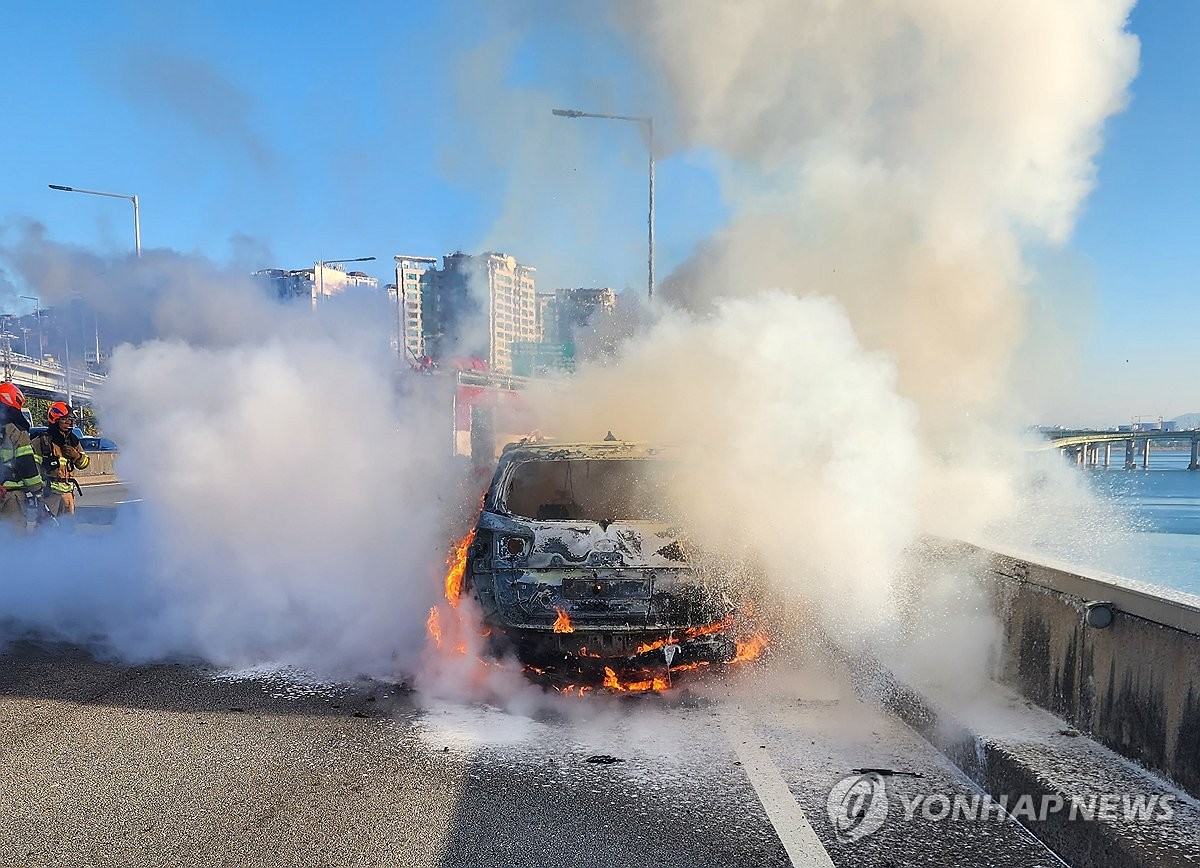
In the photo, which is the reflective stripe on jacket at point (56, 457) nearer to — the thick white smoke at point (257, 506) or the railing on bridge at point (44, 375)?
the thick white smoke at point (257, 506)

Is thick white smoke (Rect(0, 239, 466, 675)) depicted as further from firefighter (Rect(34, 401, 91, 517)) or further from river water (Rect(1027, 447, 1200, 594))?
river water (Rect(1027, 447, 1200, 594))

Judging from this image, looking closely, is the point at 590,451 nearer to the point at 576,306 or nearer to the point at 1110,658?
the point at 1110,658

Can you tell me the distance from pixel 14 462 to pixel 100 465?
1897 centimetres

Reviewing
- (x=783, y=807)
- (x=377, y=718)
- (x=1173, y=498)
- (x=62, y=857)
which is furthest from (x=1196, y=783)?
(x=1173, y=498)

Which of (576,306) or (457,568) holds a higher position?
(576,306)

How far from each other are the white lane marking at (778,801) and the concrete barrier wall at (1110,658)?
129cm

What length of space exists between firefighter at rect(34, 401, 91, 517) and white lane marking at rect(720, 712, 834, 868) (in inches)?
317

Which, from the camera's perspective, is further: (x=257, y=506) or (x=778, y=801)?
(x=257, y=506)

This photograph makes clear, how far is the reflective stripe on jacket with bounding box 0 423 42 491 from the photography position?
841cm

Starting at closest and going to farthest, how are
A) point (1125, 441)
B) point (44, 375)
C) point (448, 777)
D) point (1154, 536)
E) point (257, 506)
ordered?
point (448, 777) → point (257, 506) → point (44, 375) → point (1154, 536) → point (1125, 441)

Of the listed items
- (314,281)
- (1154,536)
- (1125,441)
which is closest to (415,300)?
(314,281)

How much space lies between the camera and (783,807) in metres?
3.32

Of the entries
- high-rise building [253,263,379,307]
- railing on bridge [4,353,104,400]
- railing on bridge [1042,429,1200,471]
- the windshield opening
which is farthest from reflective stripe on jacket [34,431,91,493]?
railing on bridge [1042,429,1200,471]

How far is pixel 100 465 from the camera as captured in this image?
2514 centimetres
